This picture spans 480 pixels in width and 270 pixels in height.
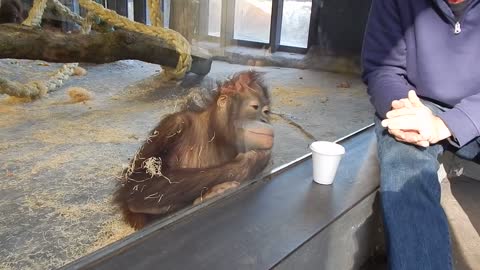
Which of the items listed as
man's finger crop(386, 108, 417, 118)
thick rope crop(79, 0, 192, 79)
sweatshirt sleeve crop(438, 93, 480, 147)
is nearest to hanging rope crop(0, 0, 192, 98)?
thick rope crop(79, 0, 192, 79)

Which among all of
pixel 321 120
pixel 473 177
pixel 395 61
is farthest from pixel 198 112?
pixel 473 177

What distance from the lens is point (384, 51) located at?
127 cm

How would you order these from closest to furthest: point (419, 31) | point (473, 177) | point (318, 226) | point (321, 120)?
point (318, 226), point (419, 31), point (473, 177), point (321, 120)

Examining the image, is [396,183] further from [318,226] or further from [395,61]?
[395,61]

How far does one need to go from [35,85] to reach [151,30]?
33 centimetres

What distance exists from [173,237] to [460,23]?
883 mm

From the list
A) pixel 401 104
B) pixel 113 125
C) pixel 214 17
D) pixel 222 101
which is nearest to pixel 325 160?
pixel 401 104

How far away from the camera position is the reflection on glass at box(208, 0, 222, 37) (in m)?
0.97

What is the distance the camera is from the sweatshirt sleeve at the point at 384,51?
122cm

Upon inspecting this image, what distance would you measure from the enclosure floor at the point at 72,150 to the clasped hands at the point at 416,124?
357 mm

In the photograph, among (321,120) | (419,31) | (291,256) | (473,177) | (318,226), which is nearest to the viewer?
(291,256)

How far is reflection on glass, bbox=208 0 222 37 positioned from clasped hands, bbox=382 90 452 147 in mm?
468

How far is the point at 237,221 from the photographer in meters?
1.03

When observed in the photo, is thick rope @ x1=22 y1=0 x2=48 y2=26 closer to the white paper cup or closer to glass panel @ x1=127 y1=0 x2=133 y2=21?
glass panel @ x1=127 y1=0 x2=133 y2=21
